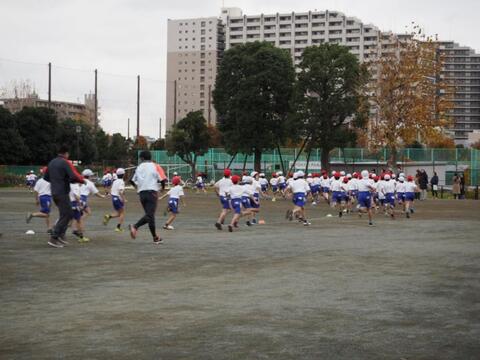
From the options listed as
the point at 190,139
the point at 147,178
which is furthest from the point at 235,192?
the point at 190,139

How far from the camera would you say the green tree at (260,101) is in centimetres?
6425

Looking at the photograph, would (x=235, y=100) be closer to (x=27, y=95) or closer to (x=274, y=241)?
(x=274, y=241)

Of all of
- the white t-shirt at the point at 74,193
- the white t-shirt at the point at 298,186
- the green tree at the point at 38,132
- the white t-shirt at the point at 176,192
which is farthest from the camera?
the green tree at the point at 38,132

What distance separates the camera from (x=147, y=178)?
1459 cm

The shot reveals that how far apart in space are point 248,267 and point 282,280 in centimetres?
157

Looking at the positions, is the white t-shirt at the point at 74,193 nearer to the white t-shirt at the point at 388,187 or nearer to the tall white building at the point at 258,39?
the white t-shirt at the point at 388,187

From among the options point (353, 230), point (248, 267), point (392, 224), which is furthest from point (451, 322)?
point (392, 224)

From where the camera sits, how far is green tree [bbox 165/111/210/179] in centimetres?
6862

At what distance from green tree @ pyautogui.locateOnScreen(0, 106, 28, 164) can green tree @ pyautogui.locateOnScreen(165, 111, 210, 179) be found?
16.8m

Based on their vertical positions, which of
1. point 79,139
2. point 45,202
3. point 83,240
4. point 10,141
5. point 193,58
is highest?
point 193,58

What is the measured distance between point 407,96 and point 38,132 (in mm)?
42231

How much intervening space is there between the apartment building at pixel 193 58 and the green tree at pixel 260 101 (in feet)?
349

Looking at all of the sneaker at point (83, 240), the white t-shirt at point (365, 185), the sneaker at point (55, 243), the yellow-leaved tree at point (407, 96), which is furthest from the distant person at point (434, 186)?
the sneaker at point (55, 243)

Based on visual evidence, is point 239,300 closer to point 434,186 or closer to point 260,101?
point 434,186
